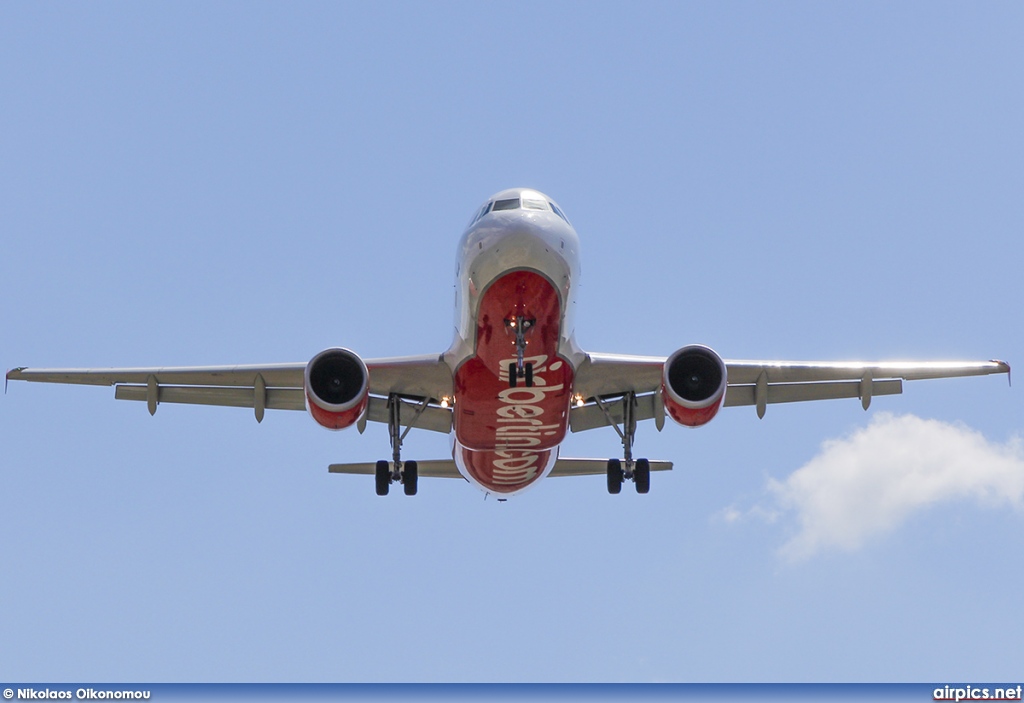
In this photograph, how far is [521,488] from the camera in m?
26.6

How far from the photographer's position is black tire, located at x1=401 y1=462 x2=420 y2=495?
26.2 metres

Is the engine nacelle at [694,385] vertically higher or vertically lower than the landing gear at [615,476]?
higher

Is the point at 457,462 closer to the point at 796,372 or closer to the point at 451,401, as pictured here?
the point at 451,401

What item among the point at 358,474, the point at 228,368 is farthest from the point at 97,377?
the point at 358,474

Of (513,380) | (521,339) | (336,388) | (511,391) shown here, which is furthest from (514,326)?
(336,388)

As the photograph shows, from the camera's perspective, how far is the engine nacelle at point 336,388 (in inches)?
861

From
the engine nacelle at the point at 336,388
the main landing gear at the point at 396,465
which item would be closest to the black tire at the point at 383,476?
the main landing gear at the point at 396,465

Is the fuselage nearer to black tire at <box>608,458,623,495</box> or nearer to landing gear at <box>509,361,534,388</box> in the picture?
landing gear at <box>509,361,534,388</box>

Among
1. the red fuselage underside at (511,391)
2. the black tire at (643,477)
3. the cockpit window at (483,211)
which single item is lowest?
the black tire at (643,477)

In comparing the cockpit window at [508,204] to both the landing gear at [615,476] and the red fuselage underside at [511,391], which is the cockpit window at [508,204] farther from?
the landing gear at [615,476]

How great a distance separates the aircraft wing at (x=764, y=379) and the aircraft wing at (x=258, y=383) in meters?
2.99

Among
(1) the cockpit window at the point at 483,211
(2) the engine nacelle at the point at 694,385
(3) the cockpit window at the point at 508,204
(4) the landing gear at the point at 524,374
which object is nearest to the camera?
(3) the cockpit window at the point at 508,204

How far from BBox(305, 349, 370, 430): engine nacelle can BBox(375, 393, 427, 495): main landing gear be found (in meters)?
2.89

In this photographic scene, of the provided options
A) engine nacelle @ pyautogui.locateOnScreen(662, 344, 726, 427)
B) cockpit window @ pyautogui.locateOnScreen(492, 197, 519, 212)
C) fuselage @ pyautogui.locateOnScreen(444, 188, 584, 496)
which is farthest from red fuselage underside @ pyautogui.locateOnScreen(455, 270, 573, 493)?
engine nacelle @ pyautogui.locateOnScreen(662, 344, 726, 427)
